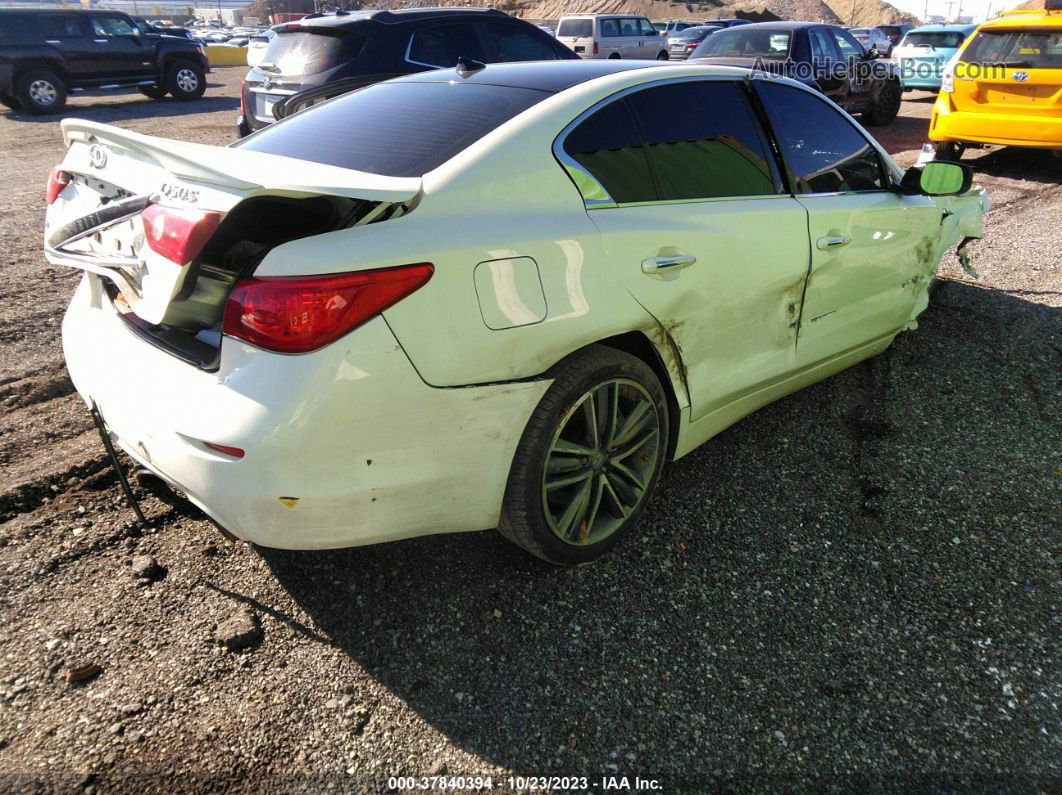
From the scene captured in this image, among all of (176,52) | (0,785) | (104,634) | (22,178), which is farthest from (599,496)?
(176,52)

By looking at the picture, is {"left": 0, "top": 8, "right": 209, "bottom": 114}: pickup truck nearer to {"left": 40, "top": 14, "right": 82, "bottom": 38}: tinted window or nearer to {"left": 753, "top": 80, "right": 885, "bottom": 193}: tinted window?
{"left": 40, "top": 14, "right": 82, "bottom": 38}: tinted window

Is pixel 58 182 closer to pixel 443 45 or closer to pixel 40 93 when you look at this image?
pixel 443 45

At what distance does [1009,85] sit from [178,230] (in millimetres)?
9148

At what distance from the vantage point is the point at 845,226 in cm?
331

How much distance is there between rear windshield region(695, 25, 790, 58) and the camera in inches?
441

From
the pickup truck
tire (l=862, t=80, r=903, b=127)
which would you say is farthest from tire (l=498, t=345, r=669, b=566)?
the pickup truck

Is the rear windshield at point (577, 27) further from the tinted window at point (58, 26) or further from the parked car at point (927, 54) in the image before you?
the tinted window at point (58, 26)

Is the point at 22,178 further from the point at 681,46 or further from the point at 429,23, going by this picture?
the point at 681,46

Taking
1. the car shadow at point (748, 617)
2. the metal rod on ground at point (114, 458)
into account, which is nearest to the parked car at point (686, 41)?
the car shadow at point (748, 617)

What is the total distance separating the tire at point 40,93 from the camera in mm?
14914

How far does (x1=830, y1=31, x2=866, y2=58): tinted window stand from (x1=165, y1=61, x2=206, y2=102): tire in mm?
13929

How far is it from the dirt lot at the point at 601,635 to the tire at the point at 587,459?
16 cm

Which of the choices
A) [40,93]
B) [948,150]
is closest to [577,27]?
[40,93]

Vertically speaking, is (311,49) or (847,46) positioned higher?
(311,49)
